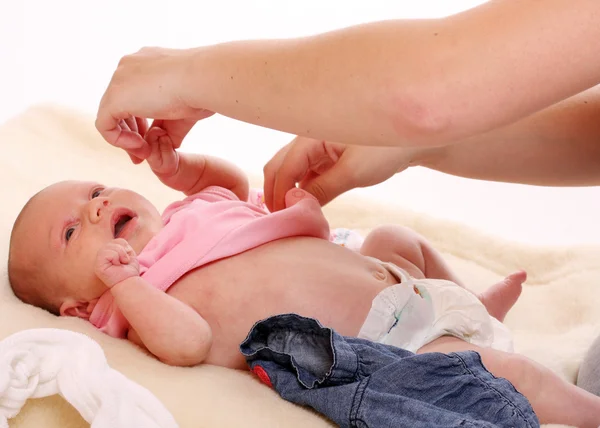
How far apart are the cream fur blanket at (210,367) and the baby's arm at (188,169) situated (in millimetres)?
275

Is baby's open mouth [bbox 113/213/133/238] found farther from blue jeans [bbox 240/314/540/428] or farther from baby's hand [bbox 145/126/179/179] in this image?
blue jeans [bbox 240/314/540/428]

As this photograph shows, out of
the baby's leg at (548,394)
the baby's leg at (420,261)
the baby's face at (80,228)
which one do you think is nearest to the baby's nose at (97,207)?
the baby's face at (80,228)

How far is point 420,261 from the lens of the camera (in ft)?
4.76

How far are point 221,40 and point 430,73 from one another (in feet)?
6.60

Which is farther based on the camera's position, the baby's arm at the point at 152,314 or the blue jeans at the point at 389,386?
the baby's arm at the point at 152,314

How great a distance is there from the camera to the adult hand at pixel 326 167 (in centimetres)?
127

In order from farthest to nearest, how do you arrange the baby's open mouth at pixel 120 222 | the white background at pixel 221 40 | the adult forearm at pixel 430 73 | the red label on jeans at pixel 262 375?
the white background at pixel 221 40, the baby's open mouth at pixel 120 222, the red label on jeans at pixel 262 375, the adult forearm at pixel 430 73

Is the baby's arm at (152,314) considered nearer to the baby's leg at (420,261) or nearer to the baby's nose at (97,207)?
the baby's nose at (97,207)

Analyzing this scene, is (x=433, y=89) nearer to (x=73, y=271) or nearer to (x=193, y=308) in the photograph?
(x=193, y=308)

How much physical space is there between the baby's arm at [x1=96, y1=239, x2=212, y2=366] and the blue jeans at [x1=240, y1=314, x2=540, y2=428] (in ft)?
0.38

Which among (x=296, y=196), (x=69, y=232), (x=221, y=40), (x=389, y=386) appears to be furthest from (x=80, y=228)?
(x=221, y=40)

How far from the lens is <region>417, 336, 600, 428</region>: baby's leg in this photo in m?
0.97

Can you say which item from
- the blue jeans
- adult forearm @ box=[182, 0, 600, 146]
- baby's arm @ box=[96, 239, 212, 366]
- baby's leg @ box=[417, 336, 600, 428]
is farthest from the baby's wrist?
baby's leg @ box=[417, 336, 600, 428]

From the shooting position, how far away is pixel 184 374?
0.95 m
